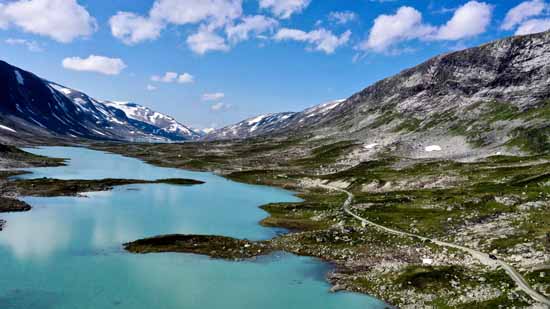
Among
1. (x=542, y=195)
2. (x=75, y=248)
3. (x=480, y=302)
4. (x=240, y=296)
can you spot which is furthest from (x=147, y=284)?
(x=542, y=195)

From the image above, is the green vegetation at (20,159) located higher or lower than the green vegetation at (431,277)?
higher

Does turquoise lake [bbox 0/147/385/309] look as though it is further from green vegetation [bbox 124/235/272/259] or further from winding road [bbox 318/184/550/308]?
winding road [bbox 318/184/550/308]

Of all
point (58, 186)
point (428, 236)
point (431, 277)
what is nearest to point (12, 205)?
point (58, 186)

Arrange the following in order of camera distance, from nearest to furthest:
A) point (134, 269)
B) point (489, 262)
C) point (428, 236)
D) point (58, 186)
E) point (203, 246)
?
point (489, 262), point (134, 269), point (203, 246), point (428, 236), point (58, 186)

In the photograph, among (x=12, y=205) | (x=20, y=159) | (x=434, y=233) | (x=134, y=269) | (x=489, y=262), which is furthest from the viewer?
(x=20, y=159)

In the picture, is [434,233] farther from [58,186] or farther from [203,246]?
[58,186]

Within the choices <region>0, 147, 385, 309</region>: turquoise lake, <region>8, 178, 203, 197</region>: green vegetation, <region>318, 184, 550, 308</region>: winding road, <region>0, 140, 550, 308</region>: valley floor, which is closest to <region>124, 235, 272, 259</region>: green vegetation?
<region>0, 140, 550, 308</region>: valley floor

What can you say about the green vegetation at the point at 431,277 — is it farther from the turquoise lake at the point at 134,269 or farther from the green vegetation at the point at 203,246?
the green vegetation at the point at 203,246

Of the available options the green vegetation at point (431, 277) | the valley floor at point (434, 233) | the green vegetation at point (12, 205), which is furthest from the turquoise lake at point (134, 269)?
the green vegetation at point (431, 277)
